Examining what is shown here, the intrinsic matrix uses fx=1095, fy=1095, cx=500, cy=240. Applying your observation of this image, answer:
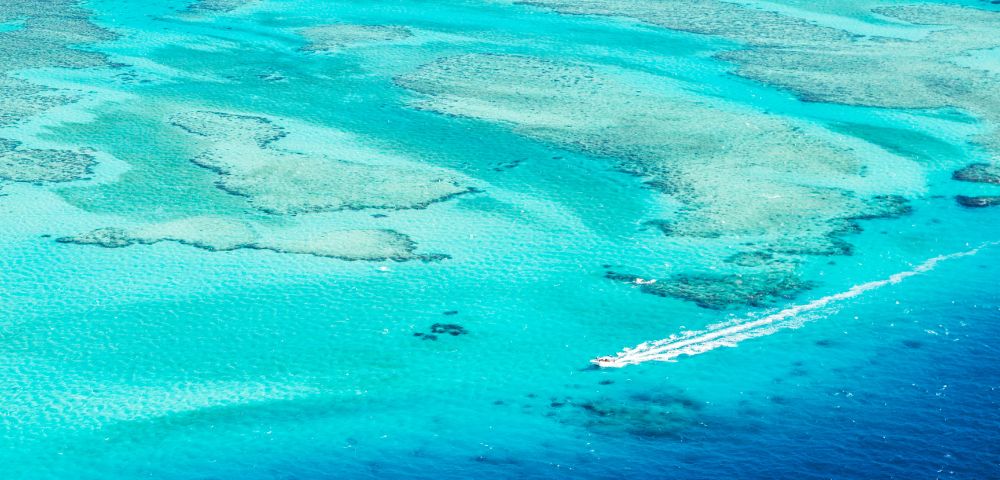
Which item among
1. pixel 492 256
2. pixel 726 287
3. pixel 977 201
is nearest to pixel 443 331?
pixel 492 256

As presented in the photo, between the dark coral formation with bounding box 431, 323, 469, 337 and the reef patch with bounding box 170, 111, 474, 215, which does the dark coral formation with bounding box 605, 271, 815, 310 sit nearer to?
the dark coral formation with bounding box 431, 323, 469, 337

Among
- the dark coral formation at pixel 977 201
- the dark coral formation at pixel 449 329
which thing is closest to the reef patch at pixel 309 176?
the dark coral formation at pixel 449 329

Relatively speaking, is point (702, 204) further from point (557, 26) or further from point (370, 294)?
point (557, 26)

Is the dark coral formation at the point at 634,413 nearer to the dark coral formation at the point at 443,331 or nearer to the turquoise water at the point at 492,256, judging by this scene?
the turquoise water at the point at 492,256

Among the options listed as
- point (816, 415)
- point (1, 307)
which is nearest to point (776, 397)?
point (816, 415)

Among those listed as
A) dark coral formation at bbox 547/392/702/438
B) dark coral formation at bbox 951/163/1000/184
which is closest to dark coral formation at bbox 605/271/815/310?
dark coral formation at bbox 547/392/702/438
